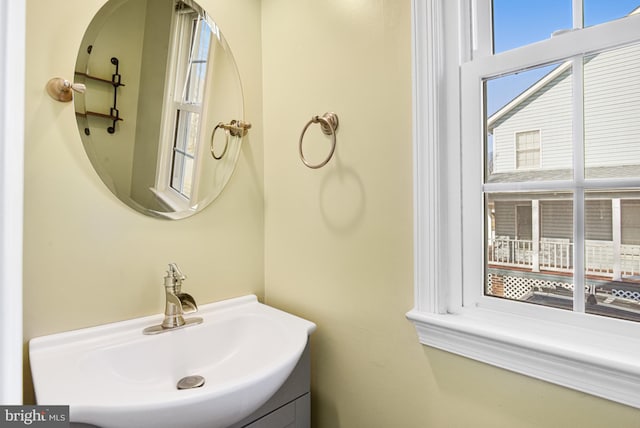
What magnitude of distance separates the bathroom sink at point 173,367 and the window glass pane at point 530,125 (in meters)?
0.73

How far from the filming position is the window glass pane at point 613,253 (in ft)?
2.20

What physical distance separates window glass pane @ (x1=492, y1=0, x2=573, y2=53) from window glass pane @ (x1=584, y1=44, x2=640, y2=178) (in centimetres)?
Result: 12

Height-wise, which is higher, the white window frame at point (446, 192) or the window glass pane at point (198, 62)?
the window glass pane at point (198, 62)

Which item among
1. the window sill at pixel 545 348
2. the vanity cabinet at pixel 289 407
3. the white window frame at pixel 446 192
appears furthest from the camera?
the vanity cabinet at pixel 289 407

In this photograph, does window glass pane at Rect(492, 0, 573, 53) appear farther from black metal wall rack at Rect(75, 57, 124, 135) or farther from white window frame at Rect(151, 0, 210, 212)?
black metal wall rack at Rect(75, 57, 124, 135)

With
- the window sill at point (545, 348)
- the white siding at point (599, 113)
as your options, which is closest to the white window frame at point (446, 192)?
the window sill at point (545, 348)

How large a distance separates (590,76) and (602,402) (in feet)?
2.19

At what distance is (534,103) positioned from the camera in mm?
777

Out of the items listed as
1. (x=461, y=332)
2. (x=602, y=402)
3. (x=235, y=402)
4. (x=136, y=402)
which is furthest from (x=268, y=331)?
(x=602, y=402)

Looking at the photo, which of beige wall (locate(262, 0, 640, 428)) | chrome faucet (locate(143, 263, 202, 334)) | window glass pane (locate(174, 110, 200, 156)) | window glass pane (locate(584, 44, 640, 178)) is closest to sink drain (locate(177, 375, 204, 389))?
chrome faucet (locate(143, 263, 202, 334))

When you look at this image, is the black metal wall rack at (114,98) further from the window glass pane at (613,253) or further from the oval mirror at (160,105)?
the window glass pane at (613,253)

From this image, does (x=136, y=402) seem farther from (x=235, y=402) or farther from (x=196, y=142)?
(x=196, y=142)

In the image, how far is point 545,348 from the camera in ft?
2.22

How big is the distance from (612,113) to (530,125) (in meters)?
0.15
